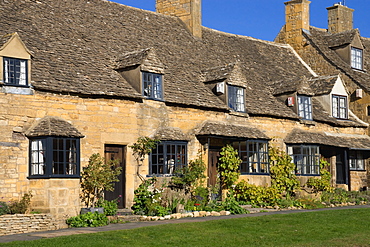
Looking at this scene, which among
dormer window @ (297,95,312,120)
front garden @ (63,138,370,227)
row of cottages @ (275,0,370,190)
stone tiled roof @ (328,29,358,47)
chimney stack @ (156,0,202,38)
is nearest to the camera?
front garden @ (63,138,370,227)

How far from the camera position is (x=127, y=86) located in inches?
878

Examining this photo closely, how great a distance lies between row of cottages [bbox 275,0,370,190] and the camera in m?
32.0

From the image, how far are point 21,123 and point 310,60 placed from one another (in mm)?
20662

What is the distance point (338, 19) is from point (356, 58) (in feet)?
14.7

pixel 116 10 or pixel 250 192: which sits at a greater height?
pixel 116 10

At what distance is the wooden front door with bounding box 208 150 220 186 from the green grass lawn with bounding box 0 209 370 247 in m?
6.74

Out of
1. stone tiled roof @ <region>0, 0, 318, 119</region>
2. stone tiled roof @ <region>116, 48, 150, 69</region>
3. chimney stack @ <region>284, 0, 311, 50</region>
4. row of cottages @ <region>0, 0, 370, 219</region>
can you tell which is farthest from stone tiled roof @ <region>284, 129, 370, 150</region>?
stone tiled roof @ <region>116, 48, 150, 69</region>

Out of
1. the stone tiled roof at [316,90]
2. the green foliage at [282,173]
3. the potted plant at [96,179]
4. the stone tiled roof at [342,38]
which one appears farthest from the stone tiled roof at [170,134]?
the stone tiled roof at [342,38]

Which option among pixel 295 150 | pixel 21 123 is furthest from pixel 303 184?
pixel 21 123

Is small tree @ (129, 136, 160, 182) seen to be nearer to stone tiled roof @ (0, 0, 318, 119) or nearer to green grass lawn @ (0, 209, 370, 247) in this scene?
stone tiled roof @ (0, 0, 318, 119)

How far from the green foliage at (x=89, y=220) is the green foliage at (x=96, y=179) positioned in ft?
4.45

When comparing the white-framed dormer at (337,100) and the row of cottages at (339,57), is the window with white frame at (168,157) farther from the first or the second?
the row of cottages at (339,57)

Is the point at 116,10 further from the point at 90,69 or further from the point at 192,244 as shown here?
the point at 192,244

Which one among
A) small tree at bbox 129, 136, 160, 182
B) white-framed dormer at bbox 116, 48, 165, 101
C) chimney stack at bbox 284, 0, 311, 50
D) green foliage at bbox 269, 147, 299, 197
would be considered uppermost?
chimney stack at bbox 284, 0, 311, 50
